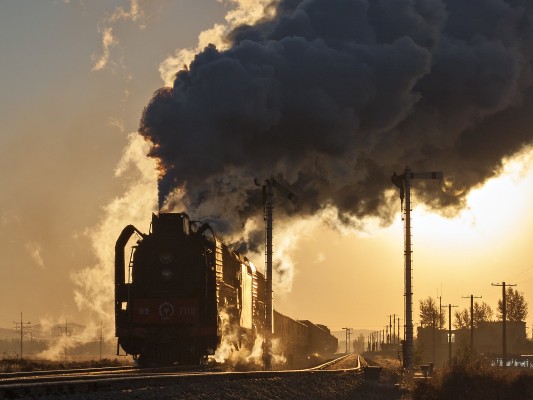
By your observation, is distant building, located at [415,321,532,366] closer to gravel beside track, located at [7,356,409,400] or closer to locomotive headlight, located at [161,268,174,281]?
gravel beside track, located at [7,356,409,400]

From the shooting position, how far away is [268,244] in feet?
159

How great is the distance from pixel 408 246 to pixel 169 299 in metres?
21.4

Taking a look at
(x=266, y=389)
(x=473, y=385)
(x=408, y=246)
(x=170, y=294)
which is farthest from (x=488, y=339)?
(x=266, y=389)

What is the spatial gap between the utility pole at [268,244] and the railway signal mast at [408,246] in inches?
226

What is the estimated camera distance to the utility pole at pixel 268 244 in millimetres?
42000

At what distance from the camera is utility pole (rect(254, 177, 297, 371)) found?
4200 centimetres

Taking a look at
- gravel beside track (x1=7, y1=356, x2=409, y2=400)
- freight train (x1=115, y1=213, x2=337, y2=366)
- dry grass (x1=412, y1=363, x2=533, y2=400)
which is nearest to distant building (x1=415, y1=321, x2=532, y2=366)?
dry grass (x1=412, y1=363, x2=533, y2=400)

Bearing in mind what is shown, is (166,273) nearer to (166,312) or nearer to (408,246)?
(166,312)

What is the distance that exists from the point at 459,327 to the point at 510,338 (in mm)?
23394

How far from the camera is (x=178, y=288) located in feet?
94.6

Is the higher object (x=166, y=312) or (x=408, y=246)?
(x=408, y=246)

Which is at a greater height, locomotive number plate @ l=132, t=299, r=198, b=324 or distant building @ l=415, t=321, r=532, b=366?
locomotive number plate @ l=132, t=299, r=198, b=324

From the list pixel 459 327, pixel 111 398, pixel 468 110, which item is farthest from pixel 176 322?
pixel 459 327

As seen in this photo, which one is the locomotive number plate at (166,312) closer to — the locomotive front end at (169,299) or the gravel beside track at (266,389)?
the locomotive front end at (169,299)
